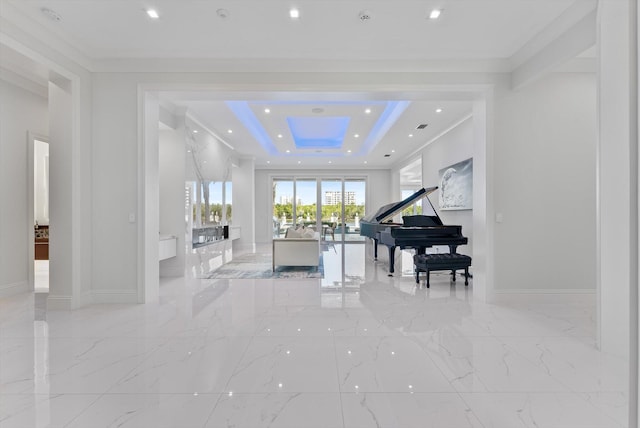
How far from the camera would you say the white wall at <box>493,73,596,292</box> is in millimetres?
4359

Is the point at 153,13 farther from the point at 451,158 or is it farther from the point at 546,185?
the point at 451,158

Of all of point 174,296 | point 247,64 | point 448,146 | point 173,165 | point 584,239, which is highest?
point 247,64

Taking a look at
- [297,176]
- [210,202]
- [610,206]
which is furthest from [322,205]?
[610,206]

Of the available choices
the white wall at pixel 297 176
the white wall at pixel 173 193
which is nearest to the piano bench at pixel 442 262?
the white wall at pixel 173 193

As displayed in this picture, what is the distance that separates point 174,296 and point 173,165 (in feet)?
8.57

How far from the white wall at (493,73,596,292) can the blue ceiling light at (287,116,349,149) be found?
387 cm

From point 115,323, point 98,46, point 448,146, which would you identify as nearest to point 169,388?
point 115,323

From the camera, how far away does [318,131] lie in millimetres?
8930

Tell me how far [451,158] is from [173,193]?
5.63 metres

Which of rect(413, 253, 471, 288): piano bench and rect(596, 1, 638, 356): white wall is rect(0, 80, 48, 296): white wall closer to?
rect(413, 253, 471, 288): piano bench

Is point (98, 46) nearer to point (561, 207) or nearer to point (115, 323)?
point (115, 323)

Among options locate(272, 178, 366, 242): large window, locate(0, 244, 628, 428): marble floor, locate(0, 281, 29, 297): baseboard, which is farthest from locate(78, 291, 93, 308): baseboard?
locate(272, 178, 366, 242): large window

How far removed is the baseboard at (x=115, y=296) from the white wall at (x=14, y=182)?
1.65 m

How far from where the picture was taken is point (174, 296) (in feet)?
15.4
